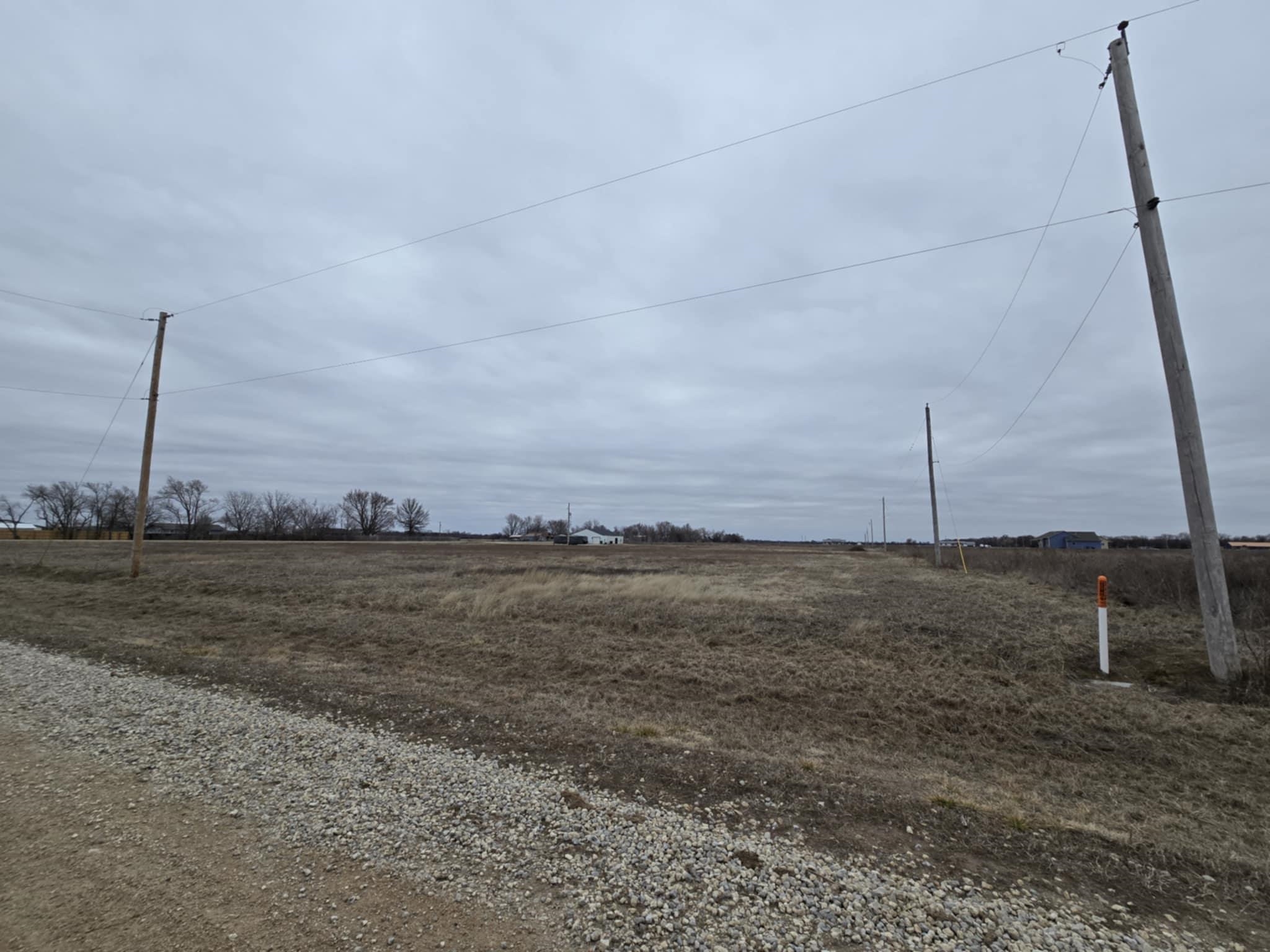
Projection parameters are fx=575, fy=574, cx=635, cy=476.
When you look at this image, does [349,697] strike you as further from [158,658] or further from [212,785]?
[158,658]

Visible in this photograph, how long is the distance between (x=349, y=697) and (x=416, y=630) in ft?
16.7

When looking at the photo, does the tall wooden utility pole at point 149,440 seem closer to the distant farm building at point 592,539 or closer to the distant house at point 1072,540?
the distant farm building at point 592,539

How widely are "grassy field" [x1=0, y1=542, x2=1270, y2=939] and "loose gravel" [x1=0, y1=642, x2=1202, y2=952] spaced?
439mm

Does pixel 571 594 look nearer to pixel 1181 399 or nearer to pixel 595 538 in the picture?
pixel 1181 399

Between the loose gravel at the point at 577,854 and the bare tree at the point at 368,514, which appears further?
the bare tree at the point at 368,514

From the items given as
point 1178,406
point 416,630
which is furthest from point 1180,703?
point 416,630

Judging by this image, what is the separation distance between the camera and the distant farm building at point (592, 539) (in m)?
132

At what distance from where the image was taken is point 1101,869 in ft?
11.6

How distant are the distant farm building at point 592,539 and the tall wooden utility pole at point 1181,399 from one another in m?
118

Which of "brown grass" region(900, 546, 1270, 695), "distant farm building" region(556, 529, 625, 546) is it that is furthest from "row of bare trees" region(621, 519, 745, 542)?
"brown grass" region(900, 546, 1270, 695)

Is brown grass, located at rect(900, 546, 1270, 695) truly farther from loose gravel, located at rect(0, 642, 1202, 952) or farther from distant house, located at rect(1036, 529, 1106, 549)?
distant house, located at rect(1036, 529, 1106, 549)

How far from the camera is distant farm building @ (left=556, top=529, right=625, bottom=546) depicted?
131750 mm

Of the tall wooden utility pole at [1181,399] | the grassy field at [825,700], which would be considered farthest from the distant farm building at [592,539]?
the tall wooden utility pole at [1181,399]

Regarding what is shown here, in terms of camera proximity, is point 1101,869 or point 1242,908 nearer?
point 1242,908
